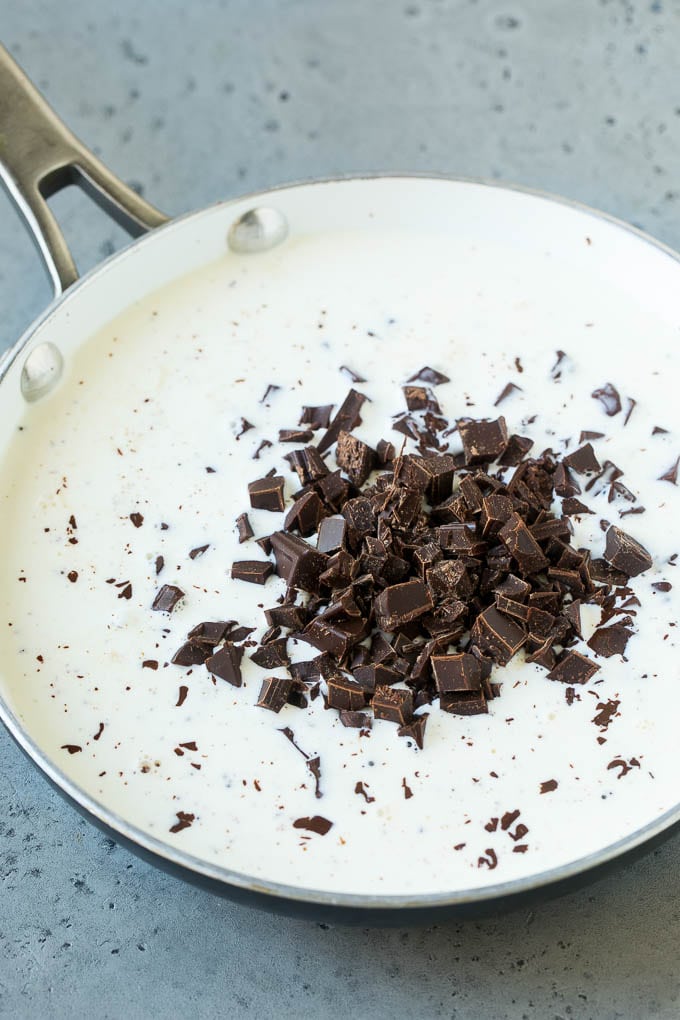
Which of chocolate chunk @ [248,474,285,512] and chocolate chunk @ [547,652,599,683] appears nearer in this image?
chocolate chunk @ [547,652,599,683]

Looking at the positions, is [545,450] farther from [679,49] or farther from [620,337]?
[679,49]

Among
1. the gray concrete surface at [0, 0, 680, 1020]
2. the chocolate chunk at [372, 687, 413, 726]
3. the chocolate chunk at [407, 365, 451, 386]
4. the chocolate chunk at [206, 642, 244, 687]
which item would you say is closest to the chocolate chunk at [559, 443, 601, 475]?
the chocolate chunk at [407, 365, 451, 386]

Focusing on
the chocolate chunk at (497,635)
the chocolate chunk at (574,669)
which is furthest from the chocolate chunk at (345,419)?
the chocolate chunk at (574,669)

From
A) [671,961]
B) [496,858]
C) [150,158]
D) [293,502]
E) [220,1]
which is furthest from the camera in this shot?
[220,1]

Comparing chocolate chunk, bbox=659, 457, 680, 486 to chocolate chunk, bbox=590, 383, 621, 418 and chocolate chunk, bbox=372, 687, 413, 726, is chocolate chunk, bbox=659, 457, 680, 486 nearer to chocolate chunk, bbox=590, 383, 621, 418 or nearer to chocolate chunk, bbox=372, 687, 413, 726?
chocolate chunk, bbox=590, 383, 621, 418

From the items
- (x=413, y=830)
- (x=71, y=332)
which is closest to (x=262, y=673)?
(x=413, y=830)

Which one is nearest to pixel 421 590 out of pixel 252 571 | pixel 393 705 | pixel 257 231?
pixel 393 705
